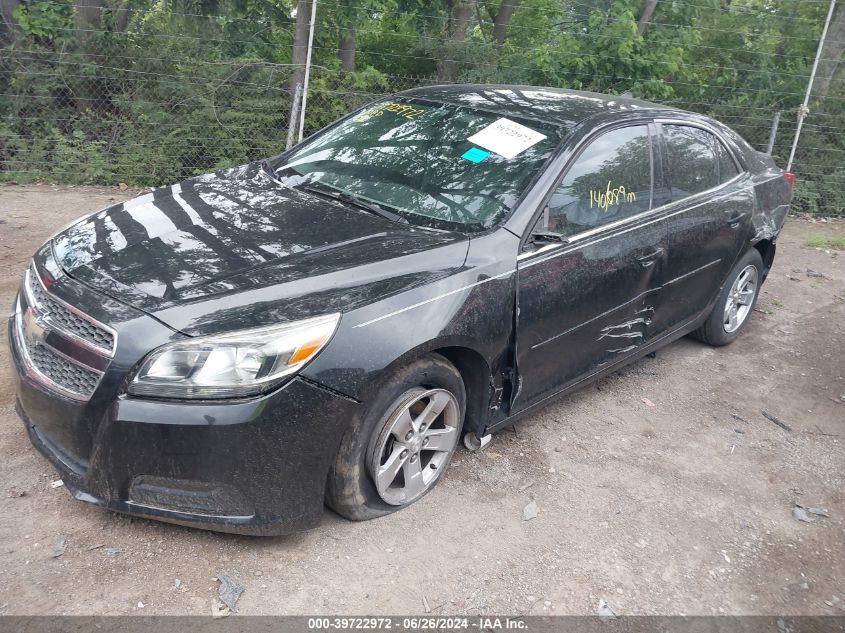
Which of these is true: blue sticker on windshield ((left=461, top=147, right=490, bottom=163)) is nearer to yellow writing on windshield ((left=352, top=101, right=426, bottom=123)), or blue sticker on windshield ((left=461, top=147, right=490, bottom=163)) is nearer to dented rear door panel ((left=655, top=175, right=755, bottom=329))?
yellow writing on windshield ((left=352, top=101, right=426, bottom=123))

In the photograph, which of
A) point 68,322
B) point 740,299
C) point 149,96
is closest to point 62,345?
point 68,322

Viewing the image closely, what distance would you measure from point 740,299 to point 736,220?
2.85ft

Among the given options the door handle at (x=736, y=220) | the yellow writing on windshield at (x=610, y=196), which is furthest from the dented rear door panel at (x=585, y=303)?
the door handle at (x=736, y=220)

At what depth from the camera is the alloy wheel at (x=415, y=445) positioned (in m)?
3.15

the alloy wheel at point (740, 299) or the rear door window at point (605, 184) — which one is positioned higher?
the rear door window at point (605, 184)

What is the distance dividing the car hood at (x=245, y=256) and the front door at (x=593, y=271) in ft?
1.74

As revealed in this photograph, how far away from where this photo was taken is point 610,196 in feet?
13.1

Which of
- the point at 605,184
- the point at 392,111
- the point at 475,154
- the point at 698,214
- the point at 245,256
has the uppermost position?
the point at 392,111

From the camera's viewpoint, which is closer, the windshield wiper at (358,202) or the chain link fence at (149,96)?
the windshield wiper at (358,202)

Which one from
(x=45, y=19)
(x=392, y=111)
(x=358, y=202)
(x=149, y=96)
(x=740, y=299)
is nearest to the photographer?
(x=358, y=202)

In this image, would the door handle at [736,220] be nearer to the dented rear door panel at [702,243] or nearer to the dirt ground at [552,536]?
the dented rear door panel at [702,243]

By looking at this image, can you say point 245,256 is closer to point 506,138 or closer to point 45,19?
point 506,138

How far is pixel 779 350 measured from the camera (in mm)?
5707

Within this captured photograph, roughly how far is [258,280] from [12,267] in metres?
3.61
